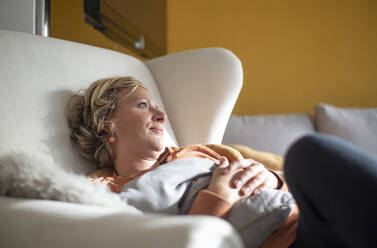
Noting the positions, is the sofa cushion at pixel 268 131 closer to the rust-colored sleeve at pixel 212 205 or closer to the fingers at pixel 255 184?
the fingers at pixel 255 184

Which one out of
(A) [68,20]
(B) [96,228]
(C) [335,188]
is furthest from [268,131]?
(B) [96,228]

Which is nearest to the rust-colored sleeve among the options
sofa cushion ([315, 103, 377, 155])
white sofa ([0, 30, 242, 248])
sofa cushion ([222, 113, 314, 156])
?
white sofa ([0, 30, 242, 248])

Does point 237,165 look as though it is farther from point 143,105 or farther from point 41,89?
point 41,89

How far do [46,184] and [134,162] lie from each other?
→ 17.7 inches

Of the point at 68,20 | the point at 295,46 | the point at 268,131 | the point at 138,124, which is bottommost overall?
the point at 268,131

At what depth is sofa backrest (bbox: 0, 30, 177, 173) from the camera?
83 centimetres

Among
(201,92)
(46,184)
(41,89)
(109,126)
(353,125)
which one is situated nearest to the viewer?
(46,184)

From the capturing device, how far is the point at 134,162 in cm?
98

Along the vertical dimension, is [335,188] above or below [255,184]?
above

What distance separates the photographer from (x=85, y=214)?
0.43 metres

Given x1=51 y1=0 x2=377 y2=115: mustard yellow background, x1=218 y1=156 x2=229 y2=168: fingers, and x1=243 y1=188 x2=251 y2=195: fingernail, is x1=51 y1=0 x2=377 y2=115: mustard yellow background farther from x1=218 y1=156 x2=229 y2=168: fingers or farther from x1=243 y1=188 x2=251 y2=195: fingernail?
x1=243 y1=188 x2=251 y2=195: fingernail

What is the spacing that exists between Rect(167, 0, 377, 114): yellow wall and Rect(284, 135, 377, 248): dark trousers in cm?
223

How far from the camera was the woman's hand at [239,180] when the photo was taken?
28.1 inches

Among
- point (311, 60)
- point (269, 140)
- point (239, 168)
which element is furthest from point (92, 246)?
point (311, 60)
